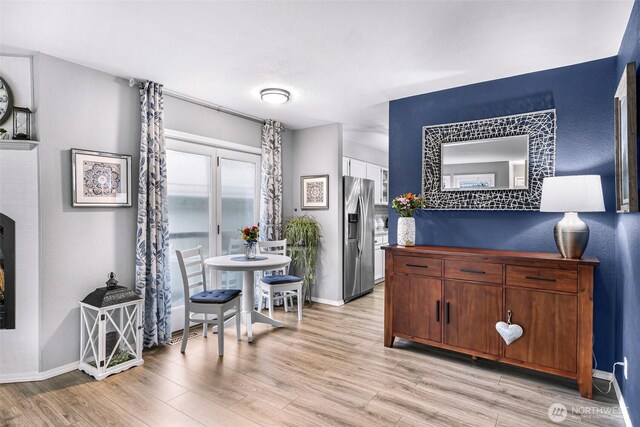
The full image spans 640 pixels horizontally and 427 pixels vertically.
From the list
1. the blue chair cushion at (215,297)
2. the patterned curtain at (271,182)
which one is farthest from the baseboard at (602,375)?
the patterned curtain at (271,182)

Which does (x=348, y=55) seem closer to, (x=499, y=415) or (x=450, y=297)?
(x=450, y=297)

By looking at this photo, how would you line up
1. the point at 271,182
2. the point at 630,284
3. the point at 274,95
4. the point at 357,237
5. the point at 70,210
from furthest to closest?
the point at 357,237, the point at 271,182, the point at 274,95, the point at 70,210, the point at 630,284

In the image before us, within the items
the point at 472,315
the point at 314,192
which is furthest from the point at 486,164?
the point at 314,192

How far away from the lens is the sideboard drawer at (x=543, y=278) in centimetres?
250

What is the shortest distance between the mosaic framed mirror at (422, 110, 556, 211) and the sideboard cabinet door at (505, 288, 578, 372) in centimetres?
85

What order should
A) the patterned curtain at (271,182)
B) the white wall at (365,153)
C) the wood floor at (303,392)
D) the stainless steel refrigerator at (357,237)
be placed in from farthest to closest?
the white wall at (365,153) < the stainless steel refrigerator at (357,237) < the patterned curtain at (271,182) < the wood floor at (303,392)

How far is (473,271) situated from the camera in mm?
2900

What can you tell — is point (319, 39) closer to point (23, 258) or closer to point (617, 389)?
point (23, 258)

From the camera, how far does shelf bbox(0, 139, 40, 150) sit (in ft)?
8.63

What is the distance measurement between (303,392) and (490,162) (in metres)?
2.64

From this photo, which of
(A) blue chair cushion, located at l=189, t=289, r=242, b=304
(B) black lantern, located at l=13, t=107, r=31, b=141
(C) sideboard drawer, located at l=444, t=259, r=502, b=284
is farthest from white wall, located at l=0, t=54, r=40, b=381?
(C) sideboard drawer, located at l=444, t=259, r=502, b=284

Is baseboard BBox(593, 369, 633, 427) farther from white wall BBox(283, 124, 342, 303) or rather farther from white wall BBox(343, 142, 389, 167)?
white wall BBox(343, 142, 389, 167)

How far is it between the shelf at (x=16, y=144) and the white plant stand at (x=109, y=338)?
1.34m

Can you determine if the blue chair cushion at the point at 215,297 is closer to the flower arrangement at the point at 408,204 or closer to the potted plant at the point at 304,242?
the potted plant at the point at 304,242
